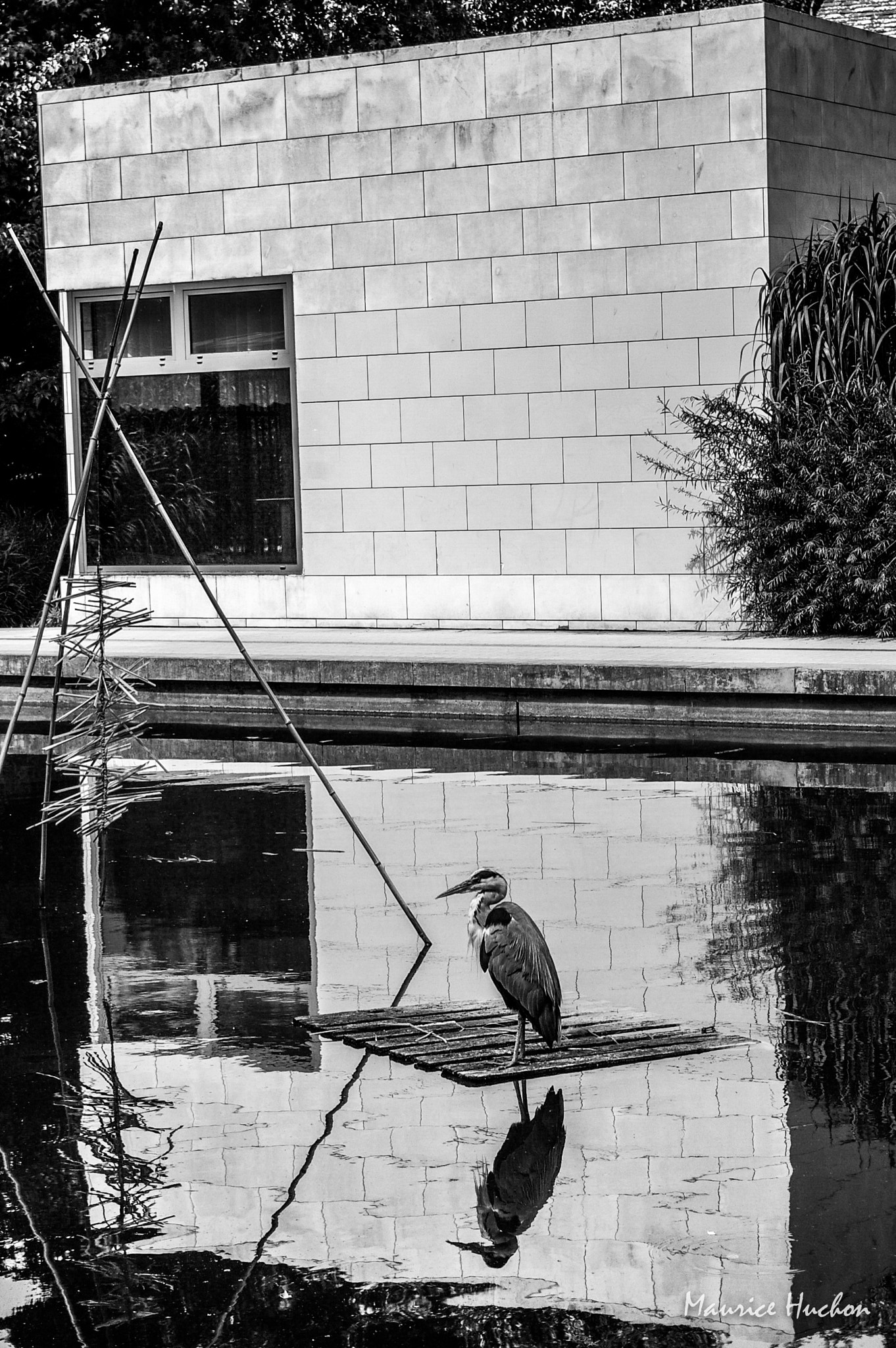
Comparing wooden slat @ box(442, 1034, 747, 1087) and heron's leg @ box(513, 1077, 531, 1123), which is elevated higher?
wooden slat @ box(442, 1034, 747, 1087)

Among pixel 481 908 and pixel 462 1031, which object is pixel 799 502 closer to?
pixel 462 1031

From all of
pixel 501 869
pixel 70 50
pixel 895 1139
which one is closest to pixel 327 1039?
pixel 895 1139

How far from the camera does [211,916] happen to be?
813cm

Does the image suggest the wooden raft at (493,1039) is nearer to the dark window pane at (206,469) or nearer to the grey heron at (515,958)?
the grey heron at (515,958)

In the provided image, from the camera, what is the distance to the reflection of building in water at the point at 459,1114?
14.0ft

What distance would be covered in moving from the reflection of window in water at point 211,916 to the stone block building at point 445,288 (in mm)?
6295

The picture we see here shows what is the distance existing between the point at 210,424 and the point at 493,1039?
13.3 meters

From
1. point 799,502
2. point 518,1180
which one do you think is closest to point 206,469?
point 799,502

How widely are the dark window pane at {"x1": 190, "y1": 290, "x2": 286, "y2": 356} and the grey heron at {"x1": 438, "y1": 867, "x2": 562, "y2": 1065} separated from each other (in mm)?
13233

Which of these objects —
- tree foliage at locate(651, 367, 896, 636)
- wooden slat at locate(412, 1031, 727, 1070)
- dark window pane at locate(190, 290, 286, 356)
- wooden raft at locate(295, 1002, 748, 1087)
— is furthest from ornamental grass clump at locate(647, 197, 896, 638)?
wooden slat at locate(412, 1031, 727, 1070)

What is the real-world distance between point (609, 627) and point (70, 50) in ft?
45.5

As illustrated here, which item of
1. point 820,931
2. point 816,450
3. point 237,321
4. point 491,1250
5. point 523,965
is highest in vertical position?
point 237,321

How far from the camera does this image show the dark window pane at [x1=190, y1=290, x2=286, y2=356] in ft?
60.4

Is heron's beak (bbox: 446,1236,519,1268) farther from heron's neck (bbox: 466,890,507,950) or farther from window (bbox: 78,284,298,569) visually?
window (bbox: 78,284,298,569)
